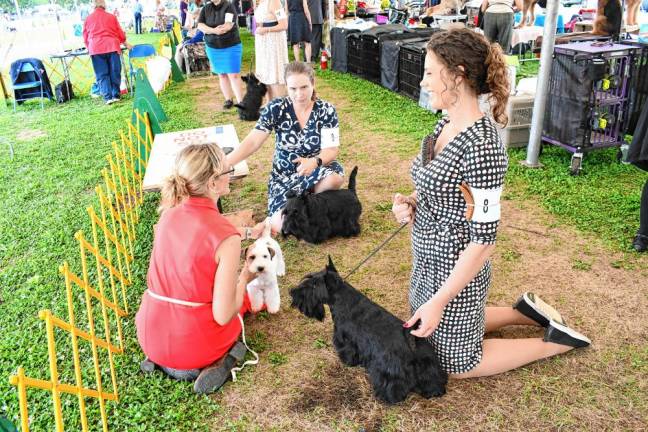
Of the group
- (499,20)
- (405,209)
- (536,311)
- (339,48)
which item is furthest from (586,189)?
(339,48)

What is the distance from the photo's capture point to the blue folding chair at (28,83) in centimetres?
1009

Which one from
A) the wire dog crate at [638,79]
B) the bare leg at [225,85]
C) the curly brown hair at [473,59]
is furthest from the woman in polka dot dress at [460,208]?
the bare leg at [225,85]

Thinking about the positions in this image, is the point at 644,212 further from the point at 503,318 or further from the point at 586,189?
the point at 503,318

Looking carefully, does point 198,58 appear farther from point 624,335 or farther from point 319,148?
point 624,335

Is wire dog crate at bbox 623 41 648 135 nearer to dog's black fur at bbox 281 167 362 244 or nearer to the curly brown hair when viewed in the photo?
dog's black fur at bbox 281 167 362 244

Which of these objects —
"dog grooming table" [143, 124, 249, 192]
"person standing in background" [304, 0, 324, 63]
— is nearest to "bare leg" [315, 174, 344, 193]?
"dog grooming table" [143, 124, 249, 192]

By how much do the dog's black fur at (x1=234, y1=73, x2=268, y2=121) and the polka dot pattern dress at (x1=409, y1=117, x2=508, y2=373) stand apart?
18.1 ft

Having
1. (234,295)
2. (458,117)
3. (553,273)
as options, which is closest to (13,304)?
(234,295)

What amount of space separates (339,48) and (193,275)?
9340mm

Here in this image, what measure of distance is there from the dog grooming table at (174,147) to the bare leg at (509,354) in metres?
2.41

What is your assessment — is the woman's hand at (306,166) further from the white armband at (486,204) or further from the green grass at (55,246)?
the white armband at (486,204)

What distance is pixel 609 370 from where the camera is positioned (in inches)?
107

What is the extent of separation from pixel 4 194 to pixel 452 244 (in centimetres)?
554

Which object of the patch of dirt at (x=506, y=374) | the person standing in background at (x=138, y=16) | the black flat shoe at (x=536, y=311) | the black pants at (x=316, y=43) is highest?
the person standing in background at (x=138, y=16)
